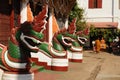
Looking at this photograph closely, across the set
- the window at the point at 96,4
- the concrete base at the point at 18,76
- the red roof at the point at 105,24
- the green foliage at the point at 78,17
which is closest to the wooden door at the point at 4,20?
the concrete base at the point at 18,76

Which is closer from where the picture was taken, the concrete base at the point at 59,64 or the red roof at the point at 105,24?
the concrete base at the point at 59,64

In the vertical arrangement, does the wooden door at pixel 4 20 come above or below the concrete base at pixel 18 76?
above

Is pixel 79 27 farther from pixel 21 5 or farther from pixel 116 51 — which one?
pixel 21 5

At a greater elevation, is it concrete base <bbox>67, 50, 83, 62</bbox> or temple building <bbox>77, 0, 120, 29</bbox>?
temple building <bbox>77, 0, 120, 29</bbox>

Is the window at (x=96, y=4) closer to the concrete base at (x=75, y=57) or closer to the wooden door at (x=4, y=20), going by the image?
the concrete base at (x=75, y=57)

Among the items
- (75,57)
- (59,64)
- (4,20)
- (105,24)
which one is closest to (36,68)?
(59,64)

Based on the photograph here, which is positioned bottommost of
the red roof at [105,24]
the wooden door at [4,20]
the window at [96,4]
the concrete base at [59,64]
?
the red roof at [105,24]

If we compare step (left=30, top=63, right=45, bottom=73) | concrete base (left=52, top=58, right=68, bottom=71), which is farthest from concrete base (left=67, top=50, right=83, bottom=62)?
step (left=30, top=63, right=45, bottom=73)

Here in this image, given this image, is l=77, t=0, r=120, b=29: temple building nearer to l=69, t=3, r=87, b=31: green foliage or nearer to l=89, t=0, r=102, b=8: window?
l=89, t=0, r=102, b=8: window

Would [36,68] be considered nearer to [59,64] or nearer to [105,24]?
[59,64]

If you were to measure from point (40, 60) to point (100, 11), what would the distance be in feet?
78.9

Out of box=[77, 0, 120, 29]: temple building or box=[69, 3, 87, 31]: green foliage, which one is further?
box=[77, 0, 120, 29]: temple building

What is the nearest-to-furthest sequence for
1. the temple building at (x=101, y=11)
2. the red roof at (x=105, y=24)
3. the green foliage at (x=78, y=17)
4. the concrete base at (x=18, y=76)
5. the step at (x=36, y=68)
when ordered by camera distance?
the concrete base at (x=18, y=76) < the step at (x=36, y=68) < the green foliage at (x=78, y=17) < the red roof at (x=105, y=24) < the temple building at (x=101, y=11)

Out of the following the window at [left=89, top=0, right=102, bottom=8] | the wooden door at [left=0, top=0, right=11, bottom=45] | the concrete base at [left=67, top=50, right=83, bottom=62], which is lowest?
the concrete base at [left=67, top=50, right=83, bottom=62]
